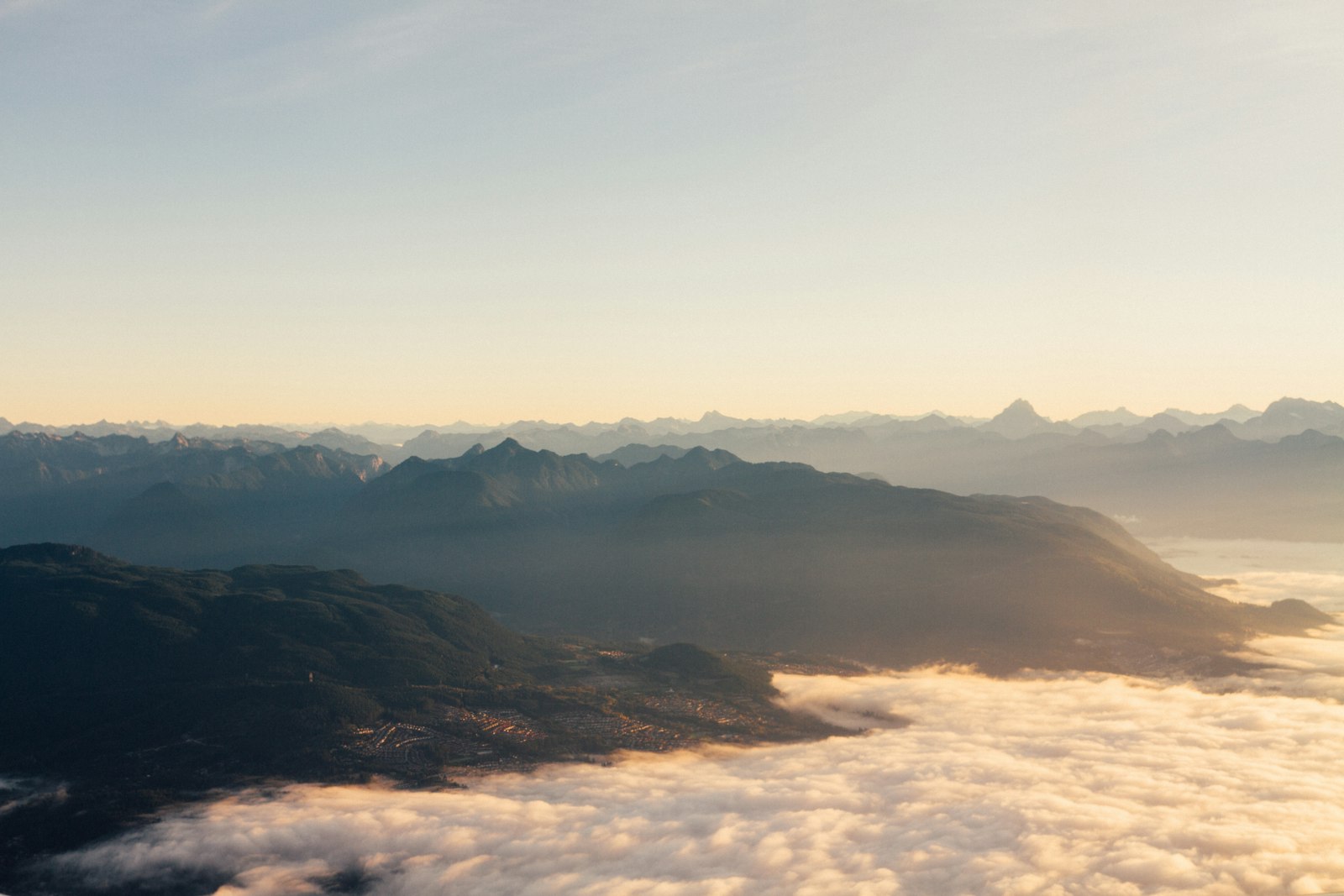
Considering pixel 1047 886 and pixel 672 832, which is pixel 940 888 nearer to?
pixel 1047 886

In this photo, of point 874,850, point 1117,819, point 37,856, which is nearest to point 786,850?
point 874,850

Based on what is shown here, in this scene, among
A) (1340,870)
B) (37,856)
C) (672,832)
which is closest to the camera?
(1340,870)

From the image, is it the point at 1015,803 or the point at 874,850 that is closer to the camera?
the point at 874,850

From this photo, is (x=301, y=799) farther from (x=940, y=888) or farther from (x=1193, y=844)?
(x=1193, y=844)

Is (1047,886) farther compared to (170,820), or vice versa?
(170,820)

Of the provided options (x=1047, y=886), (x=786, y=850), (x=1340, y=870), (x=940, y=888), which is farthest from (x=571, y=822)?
(x=1340, y=870)

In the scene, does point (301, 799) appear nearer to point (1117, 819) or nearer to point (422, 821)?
point (422, 821)

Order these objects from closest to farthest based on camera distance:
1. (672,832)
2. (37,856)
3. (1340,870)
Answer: (1340,870) → (37,856) → (672,832)
